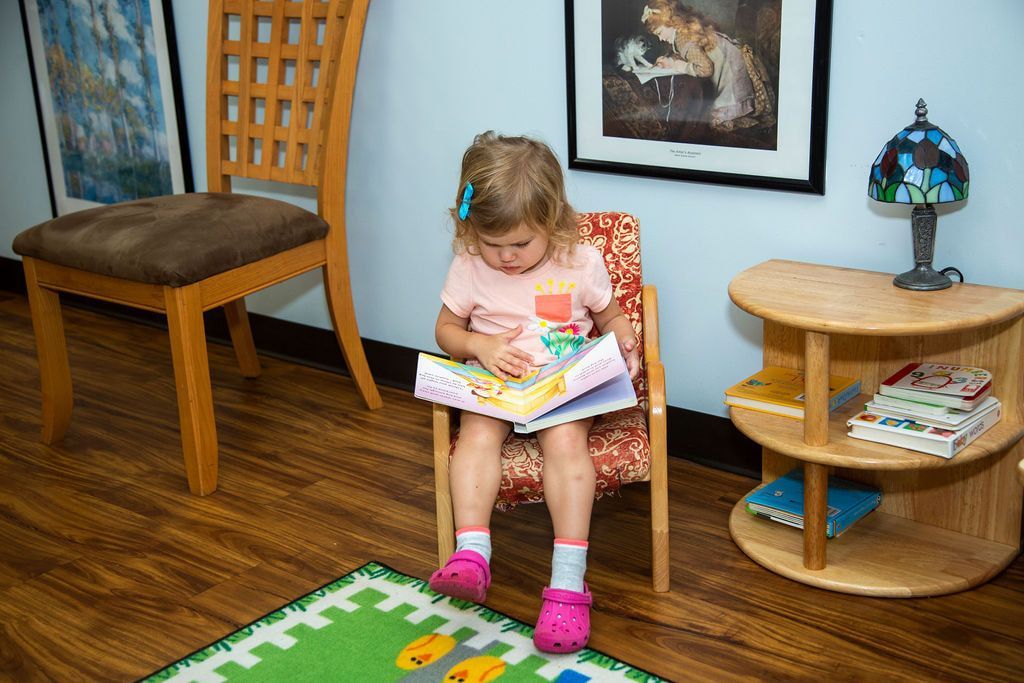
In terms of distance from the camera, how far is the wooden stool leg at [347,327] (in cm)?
259

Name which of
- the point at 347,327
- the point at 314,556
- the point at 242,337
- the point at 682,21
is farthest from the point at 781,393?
the point at 242,337

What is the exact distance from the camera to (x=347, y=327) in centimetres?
266

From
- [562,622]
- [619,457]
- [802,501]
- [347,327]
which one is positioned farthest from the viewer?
[347,327]

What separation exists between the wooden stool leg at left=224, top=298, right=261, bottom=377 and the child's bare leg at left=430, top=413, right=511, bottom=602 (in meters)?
1.24

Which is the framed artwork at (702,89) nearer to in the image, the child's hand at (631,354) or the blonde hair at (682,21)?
the blonde hair at (682,21)

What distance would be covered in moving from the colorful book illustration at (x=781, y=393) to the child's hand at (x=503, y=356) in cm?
41

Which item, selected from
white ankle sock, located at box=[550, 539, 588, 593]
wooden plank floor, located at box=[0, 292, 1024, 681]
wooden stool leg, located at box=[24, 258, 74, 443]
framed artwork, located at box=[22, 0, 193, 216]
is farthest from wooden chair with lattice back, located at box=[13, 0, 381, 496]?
white ankle sock, located at box=[550, 539, 588, 593]

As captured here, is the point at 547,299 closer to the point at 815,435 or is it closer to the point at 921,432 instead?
the point at 815,435

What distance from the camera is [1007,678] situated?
158 cm

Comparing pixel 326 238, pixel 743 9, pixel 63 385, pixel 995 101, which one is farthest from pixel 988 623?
pixel 63 385

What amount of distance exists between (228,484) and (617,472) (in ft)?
3.26

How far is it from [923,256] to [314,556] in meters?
1.22

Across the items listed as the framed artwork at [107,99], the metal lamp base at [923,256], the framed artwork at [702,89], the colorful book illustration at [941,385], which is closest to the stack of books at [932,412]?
the colorful book illustration at [941,385]

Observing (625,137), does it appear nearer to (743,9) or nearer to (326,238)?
(743,9)
